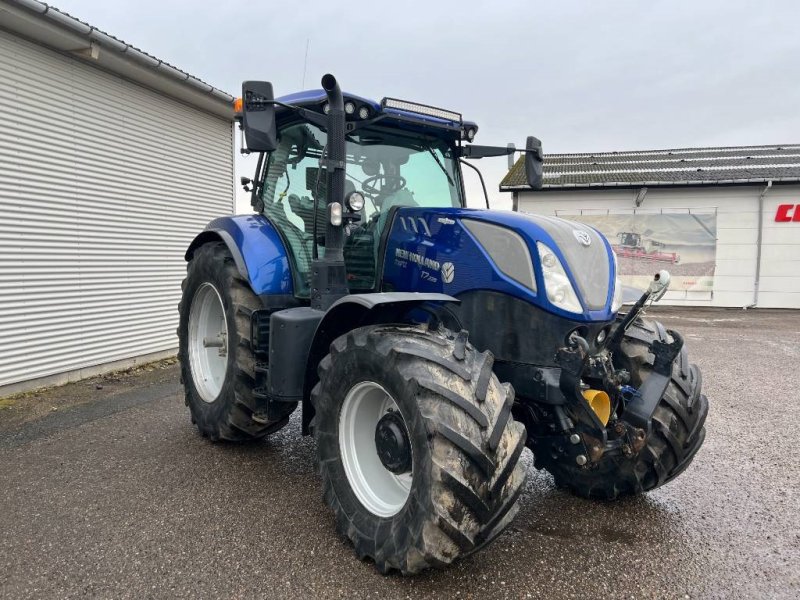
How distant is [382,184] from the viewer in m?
3.53

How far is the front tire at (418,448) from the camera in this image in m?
2.06

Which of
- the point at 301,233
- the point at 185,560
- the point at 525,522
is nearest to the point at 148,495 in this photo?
the point at 185,560

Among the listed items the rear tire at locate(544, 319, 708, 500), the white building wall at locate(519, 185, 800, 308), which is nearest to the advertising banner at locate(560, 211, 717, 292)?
the white building wall at locate(519, 185, 800, 308)

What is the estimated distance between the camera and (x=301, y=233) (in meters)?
3.69

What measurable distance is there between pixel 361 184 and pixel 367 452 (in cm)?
171

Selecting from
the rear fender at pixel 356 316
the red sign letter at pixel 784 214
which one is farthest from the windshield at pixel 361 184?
the red sign letter at pixel 784 214

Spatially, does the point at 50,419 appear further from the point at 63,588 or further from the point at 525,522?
the point at 525,522

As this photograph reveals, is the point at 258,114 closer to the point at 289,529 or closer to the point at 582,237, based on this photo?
the point at 582,237

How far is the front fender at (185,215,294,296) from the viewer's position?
3.53m

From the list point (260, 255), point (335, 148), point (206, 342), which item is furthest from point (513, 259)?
point (206, 342)

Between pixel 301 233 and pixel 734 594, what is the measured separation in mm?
3062

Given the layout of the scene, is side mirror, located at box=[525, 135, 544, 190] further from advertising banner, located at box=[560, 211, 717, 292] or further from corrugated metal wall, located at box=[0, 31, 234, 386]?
advertising banner, located at box=[560, 211, 717, 292]

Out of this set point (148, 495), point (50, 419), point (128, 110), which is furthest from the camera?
point (128, 110)

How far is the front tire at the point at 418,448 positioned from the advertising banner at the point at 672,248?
13.0m
